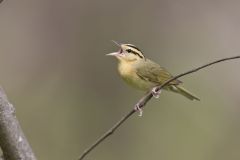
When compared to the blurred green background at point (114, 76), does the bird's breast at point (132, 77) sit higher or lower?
higher

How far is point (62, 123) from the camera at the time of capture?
689cm

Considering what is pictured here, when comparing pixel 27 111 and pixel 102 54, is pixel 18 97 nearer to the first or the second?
→ pixel 27 111

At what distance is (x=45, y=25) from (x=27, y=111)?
4.92 ft

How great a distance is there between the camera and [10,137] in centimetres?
224

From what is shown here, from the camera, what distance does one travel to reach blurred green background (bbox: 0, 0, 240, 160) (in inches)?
270

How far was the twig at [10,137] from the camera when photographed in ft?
7.30

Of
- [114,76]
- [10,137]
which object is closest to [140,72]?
[10,137]

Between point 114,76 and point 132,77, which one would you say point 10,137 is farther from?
point 114,76

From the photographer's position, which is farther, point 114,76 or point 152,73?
point 114,76

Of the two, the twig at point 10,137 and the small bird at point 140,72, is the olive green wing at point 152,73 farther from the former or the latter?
the twig at point 10,137

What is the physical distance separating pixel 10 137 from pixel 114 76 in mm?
5135

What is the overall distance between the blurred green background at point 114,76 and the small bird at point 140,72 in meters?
2.50

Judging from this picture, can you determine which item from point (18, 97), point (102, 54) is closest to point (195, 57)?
point (102, 54)

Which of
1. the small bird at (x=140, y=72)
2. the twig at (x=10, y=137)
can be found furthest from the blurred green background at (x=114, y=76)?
the twig at (x=10, y=137)
